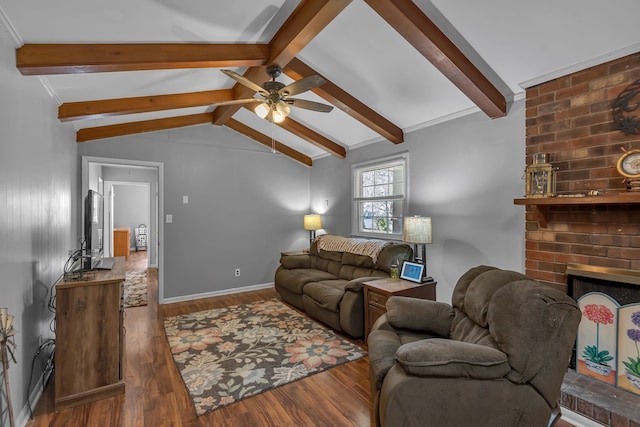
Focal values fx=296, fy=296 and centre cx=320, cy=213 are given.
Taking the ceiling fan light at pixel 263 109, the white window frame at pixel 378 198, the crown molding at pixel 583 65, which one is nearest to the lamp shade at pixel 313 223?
the white window frame at pixel 378 198

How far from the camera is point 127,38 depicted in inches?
83.6

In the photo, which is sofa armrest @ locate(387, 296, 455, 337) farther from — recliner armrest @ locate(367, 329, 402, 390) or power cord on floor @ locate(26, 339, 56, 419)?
power cord on floor @ locate(26, 339, 56, 419)

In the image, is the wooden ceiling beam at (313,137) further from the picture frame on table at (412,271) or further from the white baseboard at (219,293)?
the white baseboard at (219,293)

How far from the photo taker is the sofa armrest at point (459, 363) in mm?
1422

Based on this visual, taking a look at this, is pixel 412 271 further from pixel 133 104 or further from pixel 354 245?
pixel 133 104

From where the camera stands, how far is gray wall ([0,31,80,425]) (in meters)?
1.70

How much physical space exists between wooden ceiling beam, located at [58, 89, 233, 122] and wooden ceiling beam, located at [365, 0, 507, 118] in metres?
2.17

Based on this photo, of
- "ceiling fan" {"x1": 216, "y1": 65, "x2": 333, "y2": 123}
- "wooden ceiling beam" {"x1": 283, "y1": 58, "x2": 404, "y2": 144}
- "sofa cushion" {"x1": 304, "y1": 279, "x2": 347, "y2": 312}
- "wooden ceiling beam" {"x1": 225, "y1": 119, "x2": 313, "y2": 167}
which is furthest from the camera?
"wooden ceiling beam" {"x1": 225, "y1": 119, "x2": 313, "y2": 167}

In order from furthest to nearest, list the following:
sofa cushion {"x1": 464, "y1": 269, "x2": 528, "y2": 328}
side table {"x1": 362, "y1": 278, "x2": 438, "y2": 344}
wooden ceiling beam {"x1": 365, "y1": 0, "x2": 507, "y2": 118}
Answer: side table {"x1": 362, "y1": 278, "x2": 438, "y2": 344}
wooden ceiling beam {"x1": 365, "y1": 0, "x2": 507, "y2": 118}
sofa cushion {"x1": 464, "y1": 269, "x2": 528, "y2": 328}

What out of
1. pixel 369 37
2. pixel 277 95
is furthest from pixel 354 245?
pixel 369 37

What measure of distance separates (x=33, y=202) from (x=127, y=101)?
1.57m

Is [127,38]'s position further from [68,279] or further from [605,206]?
[605,206]

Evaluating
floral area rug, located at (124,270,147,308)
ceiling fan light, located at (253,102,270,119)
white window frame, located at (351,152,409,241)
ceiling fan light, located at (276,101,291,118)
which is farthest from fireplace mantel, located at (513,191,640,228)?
floral area rug, located at (124,270,147,308)

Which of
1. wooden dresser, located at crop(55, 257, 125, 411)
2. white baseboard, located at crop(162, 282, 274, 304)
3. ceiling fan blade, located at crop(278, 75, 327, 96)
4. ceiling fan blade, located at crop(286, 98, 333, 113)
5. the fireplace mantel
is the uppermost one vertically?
ceiling fan blade, located at crop(278, 75, 327, 96)
